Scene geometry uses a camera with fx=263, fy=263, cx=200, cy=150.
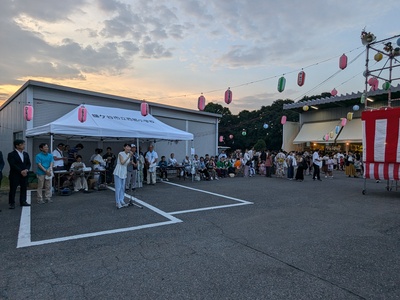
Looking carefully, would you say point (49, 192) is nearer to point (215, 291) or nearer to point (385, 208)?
point (215, 291)

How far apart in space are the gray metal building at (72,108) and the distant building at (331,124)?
1380cm

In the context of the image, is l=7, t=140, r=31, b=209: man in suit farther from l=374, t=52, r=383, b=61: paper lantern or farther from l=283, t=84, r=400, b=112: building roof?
l=283, t=84, r=400, b=112: building roof

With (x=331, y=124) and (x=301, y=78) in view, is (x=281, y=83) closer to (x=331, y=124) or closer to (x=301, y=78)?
(x=301, y=78)

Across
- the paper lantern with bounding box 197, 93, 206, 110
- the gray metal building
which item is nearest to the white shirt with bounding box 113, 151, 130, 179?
the gray metal building

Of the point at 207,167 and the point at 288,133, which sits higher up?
the point at 288,133

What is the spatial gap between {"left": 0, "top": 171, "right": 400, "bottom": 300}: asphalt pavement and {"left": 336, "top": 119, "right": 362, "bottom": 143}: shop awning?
60.8 ft

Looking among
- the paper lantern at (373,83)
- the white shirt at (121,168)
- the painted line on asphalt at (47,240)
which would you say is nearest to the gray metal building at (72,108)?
the painted line on asphalt at (47,240)

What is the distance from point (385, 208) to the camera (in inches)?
273

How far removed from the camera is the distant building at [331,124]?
77.7 ft

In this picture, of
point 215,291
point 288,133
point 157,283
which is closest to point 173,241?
point 157,283

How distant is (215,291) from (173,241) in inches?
65.3

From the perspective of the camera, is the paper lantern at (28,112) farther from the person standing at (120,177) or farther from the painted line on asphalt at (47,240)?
the person standing at (120,177)

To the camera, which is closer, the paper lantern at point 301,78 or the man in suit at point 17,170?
the man in suit at point 17,170

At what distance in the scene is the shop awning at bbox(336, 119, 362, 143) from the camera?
76.9 feet
